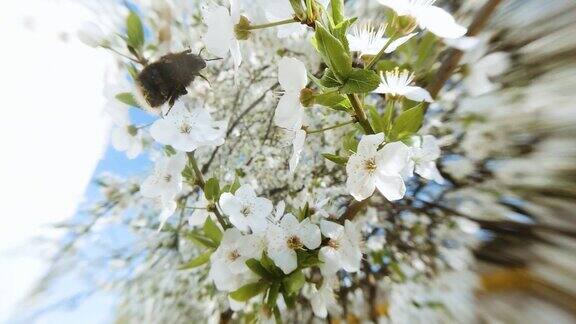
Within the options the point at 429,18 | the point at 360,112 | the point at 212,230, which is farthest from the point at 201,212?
the point at 429,18

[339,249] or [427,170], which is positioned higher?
[427,170]

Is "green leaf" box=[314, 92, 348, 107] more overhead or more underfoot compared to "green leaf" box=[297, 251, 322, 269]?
more overhead

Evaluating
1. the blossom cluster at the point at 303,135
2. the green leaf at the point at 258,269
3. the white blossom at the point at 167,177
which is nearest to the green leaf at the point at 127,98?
the blossom cluster at the point at 303,135

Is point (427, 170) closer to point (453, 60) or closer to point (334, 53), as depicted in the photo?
point (334, 53)

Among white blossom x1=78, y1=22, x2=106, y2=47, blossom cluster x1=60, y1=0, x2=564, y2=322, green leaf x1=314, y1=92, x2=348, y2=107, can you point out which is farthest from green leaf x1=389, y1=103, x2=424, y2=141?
white blossom x1=78, y1=22, x2=106, y2=47

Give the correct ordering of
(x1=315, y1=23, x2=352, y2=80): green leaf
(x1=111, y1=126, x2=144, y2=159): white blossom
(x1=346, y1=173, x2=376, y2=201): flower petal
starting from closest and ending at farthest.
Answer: (x1=315, y1=23, x2=352, y2=80): green leaf, (x1=346, y1=173, x2=376, y2=201): flower petal, (x1=111, y1=126, x2=144, y2=159): white blossom

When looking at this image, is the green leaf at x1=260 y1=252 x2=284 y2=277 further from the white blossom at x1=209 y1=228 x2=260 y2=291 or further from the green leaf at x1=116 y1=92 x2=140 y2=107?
the green leaf at x1=116 y1=92 x2=140 y2=107

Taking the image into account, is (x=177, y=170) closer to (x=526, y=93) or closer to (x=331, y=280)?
(x=331, y=280)
